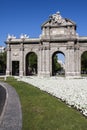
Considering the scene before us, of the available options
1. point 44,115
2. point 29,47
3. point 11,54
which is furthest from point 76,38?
point 44,115

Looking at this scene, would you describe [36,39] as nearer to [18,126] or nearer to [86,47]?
[86,47]

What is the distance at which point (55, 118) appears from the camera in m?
13.6

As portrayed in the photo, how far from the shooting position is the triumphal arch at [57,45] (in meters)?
69.1

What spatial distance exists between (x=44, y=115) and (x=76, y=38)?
2196 inches

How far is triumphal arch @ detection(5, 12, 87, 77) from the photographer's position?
69.1m

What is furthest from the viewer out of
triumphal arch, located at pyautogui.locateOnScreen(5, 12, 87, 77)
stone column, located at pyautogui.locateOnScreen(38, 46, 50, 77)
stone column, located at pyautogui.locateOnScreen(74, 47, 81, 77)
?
stone column, located at pyautogui.locateOnScreen(38, 46, 50, 77)

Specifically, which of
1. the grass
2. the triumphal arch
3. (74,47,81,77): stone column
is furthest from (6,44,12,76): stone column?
the grass

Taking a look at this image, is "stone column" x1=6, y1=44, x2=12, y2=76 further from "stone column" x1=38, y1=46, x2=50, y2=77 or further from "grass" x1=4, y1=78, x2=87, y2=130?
"grass" x1=4, y1=78, x2=87, y2=130

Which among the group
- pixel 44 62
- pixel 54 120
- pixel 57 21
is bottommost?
pixel 54 120

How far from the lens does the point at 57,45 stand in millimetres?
70875

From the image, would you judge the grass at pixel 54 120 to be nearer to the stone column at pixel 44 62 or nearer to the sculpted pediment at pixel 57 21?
the stone column at pixel 44 62

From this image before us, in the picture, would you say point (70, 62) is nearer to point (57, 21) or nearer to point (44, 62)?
point (44, 62)

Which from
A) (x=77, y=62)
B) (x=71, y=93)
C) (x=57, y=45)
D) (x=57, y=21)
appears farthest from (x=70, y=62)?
(x=71, y=93)

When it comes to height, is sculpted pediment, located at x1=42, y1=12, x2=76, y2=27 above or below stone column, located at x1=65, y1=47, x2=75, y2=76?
above
